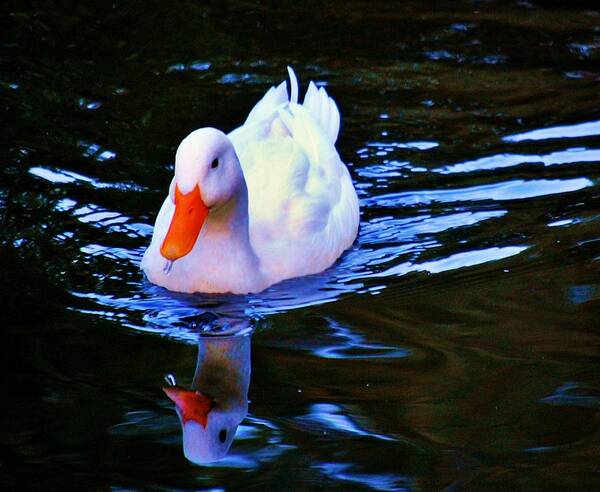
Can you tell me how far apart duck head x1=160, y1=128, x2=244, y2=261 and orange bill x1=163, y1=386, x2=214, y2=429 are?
0.91 m

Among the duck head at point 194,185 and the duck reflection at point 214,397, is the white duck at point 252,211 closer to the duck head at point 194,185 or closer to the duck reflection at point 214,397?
the duck head at point 194,185

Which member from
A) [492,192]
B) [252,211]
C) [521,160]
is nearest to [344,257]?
[252,211]

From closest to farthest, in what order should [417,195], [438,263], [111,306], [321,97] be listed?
[111,306] → [438,263] → [417,195] → [321,97]

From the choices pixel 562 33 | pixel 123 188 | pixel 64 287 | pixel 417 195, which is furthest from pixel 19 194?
pixel 562 33

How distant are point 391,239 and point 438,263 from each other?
24.8 inches

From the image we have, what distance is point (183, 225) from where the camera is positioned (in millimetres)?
6430

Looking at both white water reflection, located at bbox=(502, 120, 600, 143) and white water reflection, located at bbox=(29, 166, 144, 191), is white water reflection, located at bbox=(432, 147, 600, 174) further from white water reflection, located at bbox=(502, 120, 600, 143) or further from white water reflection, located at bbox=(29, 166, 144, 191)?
white water reflection, located at bbox=(29, 166, 144, 191)

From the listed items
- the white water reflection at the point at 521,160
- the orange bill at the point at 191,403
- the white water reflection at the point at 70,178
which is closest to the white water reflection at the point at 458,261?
the white water reflection at the point at 521,160

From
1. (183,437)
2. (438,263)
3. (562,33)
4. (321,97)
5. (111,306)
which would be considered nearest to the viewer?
(183,437)

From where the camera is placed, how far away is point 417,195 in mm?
8258

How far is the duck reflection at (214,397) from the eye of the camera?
17.1ft

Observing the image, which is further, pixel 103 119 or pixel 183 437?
pixel 103 119

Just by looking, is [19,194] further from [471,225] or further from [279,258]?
[471,225]

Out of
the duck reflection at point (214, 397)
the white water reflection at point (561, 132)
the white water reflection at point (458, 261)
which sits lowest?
the white water reflection at point (458, 261)
